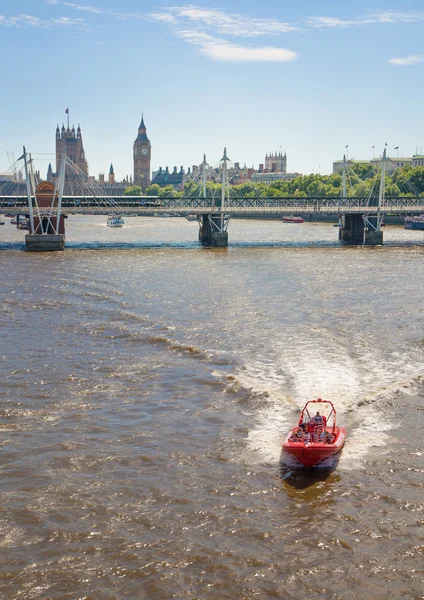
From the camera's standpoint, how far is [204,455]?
2102 centimetres

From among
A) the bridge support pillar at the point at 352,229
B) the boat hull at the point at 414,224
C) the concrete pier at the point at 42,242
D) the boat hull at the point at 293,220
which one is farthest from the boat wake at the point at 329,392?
the boat hull at the point at 293,220

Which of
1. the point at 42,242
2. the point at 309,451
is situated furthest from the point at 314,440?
the point at 42,242

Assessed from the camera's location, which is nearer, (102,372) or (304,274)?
(102,372)

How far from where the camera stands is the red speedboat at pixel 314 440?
20.3m

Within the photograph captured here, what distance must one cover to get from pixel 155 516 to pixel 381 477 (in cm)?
578

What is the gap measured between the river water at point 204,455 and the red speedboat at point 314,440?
0.42 meters

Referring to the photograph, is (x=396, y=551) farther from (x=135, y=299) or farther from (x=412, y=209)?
(x=412, y=209)

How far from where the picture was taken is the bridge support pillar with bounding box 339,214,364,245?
100562 millimetres

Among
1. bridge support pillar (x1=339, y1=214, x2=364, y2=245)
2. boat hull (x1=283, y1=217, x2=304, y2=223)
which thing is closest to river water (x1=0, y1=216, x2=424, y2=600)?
bridge support pillar (x1=339, y1=214, x2=364, y2=245)

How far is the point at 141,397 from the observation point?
25797 millimetres

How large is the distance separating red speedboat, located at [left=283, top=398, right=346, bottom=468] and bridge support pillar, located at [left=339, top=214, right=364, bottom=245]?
79477mm

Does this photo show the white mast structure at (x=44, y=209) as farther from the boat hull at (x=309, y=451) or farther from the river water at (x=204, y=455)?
the boat hull at (x=309, y=451)

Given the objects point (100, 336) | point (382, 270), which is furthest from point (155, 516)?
point (382, 270)

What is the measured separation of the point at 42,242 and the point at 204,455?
63174 millimetres
